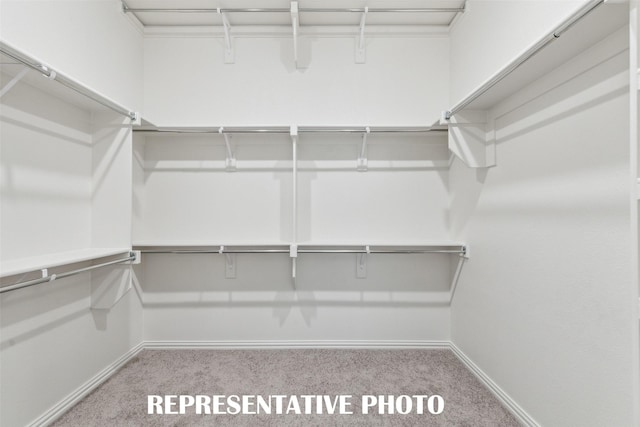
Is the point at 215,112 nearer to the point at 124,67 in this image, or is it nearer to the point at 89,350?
the point at 124,67

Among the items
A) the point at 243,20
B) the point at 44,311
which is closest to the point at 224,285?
the point at 44,311

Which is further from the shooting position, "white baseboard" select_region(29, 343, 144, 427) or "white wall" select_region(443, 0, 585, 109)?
"white baseboard" select_region(29, 343, 144, 427)

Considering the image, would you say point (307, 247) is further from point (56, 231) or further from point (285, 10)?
point (285, 10)

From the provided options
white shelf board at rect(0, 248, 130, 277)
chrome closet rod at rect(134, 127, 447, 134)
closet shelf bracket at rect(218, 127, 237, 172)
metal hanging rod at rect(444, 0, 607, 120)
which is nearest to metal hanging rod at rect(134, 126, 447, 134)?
chrome closet rod at rect(134, 127, 447, 134)

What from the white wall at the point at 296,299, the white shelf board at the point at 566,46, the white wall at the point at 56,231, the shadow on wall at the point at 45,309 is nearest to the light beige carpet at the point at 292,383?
the white wall at the point at 296,299

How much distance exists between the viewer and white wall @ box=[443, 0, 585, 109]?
50.2 inches

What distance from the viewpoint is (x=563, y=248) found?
1212 mm

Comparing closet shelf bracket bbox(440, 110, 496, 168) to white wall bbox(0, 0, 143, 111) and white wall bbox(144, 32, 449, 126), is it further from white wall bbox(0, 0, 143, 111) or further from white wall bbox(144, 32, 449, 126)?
white wall bbox(0, 0, 143, 111)

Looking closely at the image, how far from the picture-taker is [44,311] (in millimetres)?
1419

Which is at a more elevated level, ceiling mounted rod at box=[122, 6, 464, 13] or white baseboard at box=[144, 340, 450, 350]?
ceiling mounted rod at box=[122, 6, 464, 13]

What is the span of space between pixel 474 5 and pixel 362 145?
1159 mm

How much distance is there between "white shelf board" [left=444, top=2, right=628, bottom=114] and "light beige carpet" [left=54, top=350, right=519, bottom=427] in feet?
5.81

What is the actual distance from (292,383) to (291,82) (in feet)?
7.17

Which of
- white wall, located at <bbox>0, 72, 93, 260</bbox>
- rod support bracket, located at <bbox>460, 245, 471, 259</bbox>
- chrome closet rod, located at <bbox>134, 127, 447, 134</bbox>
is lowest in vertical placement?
rod support bracket, located at <bbox>460, 245, 471, 259</bbox>
